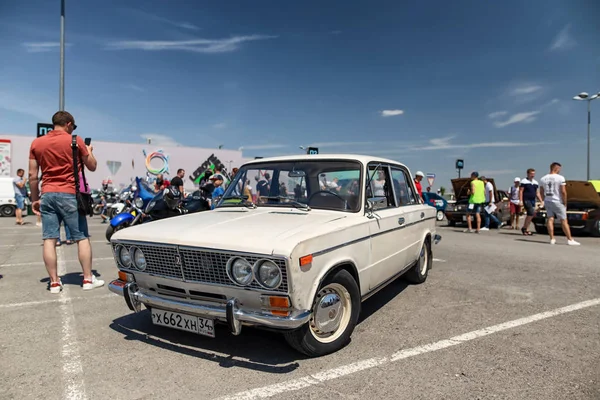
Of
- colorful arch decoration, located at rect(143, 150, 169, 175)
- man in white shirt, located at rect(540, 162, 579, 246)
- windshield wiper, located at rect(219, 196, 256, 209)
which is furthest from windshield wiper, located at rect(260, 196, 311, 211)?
colorful arch decoration, located at rect(143, 150, 169, 175)

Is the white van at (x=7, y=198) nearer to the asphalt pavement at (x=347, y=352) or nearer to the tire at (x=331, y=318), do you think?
the asphalt pavement at (x=347, y=352)

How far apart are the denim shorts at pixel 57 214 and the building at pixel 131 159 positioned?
22.7m

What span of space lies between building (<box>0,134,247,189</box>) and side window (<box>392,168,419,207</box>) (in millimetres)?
24241

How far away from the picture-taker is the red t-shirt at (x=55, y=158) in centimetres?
450

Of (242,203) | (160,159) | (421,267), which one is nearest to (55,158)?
(242,203)

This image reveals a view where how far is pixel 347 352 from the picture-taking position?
3.15 m

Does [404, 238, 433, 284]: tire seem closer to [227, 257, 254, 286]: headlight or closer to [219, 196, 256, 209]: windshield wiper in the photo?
[219, 196, 256, 209]: windshield wiper

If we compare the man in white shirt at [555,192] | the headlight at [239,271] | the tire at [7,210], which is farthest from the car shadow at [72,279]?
the tire at [7,210]

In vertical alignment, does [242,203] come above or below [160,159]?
below

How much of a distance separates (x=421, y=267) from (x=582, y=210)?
8.92 metres

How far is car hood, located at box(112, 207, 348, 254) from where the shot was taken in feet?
9.01

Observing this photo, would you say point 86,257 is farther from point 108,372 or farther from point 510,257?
point 510,257

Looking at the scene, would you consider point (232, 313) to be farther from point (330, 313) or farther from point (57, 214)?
point (57, 214)

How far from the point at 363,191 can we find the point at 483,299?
7.22 ft
